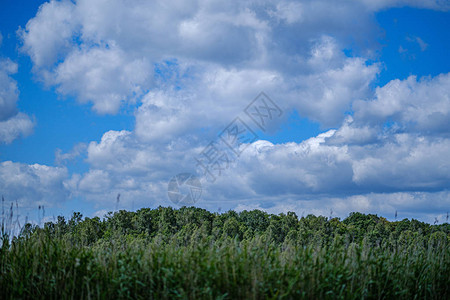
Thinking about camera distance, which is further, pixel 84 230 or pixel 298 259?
pixel 84 230

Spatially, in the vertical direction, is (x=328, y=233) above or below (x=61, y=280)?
above

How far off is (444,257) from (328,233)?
24.0ft

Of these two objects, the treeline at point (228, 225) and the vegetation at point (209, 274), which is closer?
the vegetation at point (209, 274)

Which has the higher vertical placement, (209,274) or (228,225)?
(228,225)

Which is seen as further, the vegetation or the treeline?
the treeline

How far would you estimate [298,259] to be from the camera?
5199mm

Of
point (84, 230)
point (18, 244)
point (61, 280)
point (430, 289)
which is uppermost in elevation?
point (84, 230)

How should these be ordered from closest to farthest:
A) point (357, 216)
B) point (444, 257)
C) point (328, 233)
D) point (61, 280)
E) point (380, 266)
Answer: point (61, 280), point (380, 266), point (444, 257), point (328, 233), point (357, 216)

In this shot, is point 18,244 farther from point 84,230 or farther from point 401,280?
point 84,230

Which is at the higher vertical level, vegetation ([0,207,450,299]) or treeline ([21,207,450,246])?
treeline ([21,207,450,246])

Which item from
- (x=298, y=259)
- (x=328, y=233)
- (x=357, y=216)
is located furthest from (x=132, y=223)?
(x=298, y=259)

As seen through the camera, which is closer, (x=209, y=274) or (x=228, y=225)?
(x=209, y=274)

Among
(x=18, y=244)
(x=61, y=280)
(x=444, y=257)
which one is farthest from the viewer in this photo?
(x=444, y=257)

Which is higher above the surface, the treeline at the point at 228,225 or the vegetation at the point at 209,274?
the treeline at the point at 228,225
